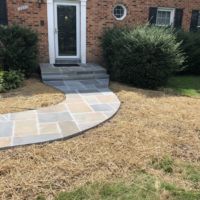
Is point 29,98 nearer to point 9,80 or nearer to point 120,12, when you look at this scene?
point 9,80

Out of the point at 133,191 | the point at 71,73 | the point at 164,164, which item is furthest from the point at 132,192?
the point at 71,73

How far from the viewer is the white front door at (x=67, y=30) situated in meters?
8.67

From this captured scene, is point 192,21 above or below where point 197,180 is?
above

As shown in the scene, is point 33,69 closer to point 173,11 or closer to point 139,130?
point 139,130

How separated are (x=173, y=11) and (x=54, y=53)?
4.89 meters

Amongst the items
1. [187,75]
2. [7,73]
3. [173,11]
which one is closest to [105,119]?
[7,73]

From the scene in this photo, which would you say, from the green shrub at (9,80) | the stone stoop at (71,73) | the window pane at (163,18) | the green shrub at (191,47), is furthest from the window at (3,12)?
the green shrub at (191,47)

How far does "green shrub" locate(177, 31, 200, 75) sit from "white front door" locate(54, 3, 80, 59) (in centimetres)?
364

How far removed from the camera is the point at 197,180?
2.87 metres

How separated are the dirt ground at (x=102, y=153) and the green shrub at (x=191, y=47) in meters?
4.70

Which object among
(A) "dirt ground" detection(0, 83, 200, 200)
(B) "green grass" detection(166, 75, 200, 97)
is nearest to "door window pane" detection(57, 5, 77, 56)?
(B) "green grass" detection(166, 75, 200, 97)

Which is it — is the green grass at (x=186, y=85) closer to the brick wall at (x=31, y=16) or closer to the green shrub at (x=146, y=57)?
the green shrub at (x=146, y=57)

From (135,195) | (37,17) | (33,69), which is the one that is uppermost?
(37,17)

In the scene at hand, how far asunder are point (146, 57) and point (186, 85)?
69.8 inches
